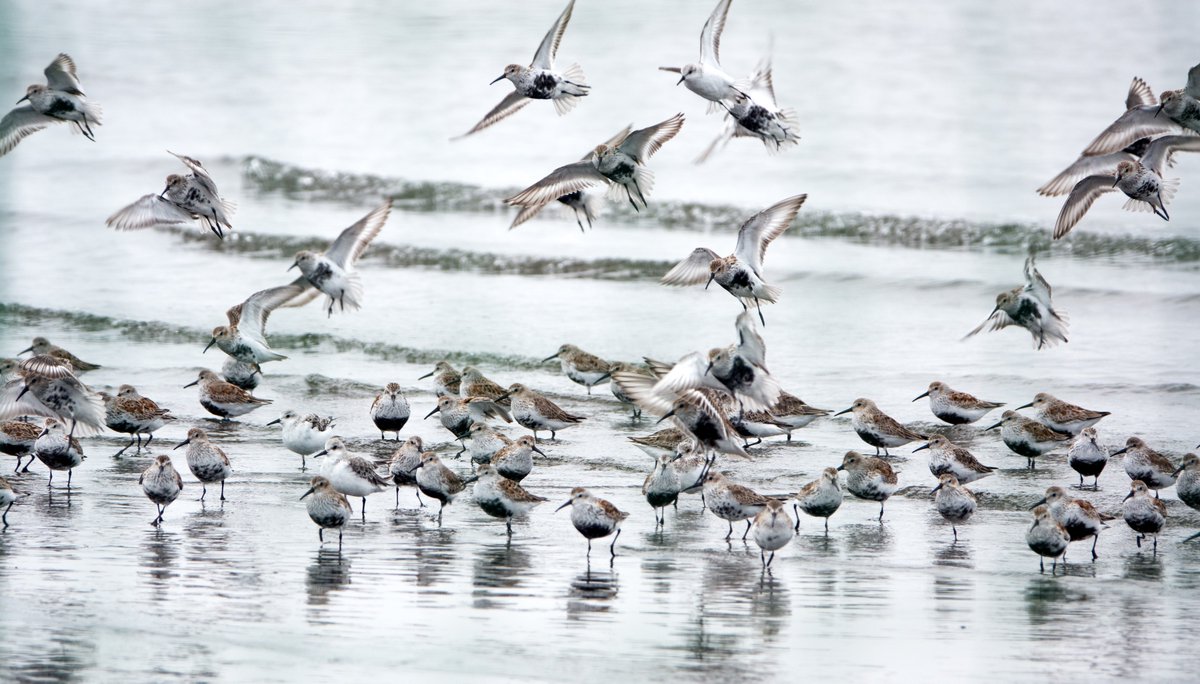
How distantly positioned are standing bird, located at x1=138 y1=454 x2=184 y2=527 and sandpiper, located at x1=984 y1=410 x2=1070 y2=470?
5.56 meters

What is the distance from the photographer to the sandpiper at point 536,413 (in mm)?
10906

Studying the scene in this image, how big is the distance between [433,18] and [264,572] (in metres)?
30.6

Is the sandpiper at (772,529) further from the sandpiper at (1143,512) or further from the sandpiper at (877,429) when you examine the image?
the sandpiper at (877,429)

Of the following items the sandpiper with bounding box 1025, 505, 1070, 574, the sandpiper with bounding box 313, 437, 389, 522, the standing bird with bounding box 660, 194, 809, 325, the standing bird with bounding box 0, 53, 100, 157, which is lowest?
the sandpiper with bounding box 1025, 505, 1070, 574

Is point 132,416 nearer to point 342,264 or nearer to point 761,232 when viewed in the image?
point 342,264

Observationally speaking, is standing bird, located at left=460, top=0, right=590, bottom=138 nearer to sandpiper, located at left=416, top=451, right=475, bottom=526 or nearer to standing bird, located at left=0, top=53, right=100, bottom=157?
sandpiper, located at left=416, top=451, right=475, bottom=526

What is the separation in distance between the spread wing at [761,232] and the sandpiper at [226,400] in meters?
4.18

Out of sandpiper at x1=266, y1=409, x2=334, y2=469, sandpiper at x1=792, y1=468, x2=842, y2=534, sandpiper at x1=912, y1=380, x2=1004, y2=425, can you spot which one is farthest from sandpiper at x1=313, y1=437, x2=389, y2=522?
sandpiper at x1=912, y1=380, x2=1004, y2=425

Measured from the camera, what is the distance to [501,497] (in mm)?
8531

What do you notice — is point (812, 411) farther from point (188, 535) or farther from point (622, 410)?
point (188, 535)

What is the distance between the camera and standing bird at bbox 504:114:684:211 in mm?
10125

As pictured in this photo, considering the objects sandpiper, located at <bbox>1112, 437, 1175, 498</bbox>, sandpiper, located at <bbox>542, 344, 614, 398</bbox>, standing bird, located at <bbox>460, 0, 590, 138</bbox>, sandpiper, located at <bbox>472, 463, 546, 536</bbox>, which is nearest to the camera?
sandpiper, located at <bbox>472, 463, 546, 536</bbox>

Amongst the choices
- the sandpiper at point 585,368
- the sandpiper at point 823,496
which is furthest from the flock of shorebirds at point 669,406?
the sandpiper at point 585,368

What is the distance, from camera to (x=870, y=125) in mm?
26078
